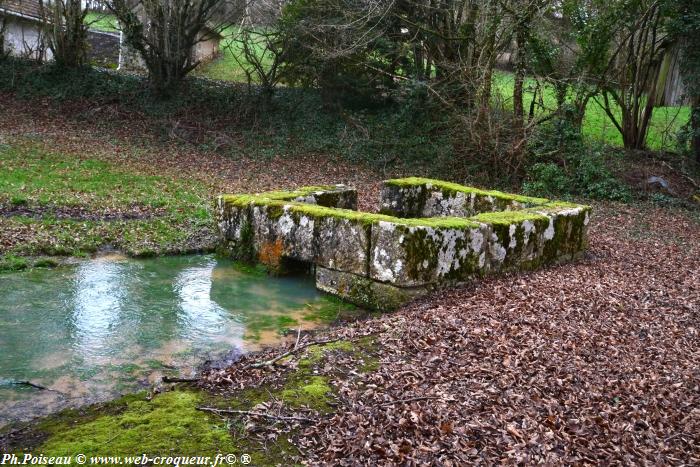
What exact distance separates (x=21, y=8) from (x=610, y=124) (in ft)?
72.8

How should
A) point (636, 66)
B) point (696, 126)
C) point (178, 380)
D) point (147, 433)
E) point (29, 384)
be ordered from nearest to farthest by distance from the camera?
point (147, 433)
point (178, 380)
point (29, 384)
point (696, 126)
point (636, 66)

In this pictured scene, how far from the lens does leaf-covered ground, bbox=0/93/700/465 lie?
3.96 meters

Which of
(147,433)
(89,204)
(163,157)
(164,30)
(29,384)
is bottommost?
(29,384)

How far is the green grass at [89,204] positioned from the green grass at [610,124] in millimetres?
9071

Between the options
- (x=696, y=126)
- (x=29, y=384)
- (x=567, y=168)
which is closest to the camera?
(x=29, y=384)

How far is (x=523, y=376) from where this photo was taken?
496 centimetres

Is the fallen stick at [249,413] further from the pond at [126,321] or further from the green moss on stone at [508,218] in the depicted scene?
the green moss on stone at [508,218]

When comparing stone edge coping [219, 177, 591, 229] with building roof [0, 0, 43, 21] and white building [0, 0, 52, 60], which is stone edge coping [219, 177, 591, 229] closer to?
white building [0, 0, 52, 60]

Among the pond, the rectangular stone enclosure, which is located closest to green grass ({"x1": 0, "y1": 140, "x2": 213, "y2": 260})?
the pond

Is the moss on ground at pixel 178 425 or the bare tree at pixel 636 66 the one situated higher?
the bare tree at pixel 636 66

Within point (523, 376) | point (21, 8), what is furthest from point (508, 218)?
point (21, 8)

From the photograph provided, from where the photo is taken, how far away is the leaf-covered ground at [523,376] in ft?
13.0

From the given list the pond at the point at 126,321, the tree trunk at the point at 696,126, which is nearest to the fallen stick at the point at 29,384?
the pond at the point at 126,321

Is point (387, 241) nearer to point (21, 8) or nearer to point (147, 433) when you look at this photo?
point (147, 433)
